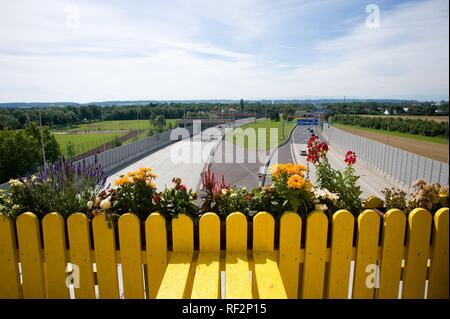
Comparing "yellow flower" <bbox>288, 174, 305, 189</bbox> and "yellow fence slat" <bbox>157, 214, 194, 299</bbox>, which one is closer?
"yellow fence slat" <bbox>157, 214, 194, 299</bbox>

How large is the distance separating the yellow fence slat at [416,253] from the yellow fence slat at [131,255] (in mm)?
2040

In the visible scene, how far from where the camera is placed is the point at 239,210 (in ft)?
8.48

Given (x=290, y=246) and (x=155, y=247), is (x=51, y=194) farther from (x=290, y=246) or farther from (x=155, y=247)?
(x=290, y=246)

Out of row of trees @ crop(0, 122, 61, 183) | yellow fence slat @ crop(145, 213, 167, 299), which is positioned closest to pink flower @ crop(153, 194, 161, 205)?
yellow fence slat @ crop(145, 213, 167, 299)

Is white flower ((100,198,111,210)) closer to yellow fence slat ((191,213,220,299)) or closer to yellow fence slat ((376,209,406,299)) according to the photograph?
yellow fence slat ((191,213,220,299))

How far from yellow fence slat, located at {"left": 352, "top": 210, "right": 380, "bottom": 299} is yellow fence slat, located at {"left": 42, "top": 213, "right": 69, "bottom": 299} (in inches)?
88.4

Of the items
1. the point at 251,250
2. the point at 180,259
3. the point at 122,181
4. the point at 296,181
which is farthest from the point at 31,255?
the point at 296,181

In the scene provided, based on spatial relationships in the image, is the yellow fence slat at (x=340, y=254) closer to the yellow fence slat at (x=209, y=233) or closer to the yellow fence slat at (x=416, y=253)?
the yellow fence slat at (x=416, y=253)

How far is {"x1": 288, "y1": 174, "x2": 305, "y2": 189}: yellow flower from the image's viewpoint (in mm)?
2352

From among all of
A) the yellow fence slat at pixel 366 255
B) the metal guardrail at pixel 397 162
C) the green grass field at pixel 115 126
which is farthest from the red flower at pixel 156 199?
the green grass field at pixel 115 126

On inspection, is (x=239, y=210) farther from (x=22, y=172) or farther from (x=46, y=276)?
(x=22, y=172)

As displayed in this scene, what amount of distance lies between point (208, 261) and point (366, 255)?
1194 mm
